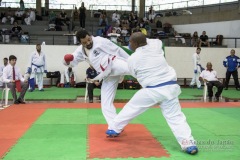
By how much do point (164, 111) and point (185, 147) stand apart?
593 millimetres

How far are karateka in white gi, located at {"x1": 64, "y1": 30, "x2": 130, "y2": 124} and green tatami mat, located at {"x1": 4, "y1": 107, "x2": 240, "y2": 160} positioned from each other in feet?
2.65

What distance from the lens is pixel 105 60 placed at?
5949 mm

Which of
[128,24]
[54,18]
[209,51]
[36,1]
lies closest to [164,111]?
[209,51]

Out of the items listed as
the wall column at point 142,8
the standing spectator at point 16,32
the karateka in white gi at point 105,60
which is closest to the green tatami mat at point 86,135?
the karateka in white gi at point 105,60

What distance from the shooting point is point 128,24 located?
74.3 ft

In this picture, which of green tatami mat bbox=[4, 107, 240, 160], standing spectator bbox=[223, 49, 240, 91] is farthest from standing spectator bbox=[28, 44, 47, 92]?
standing spectator bbox=[223, 49, 240, 91]

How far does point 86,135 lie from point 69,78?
1137 centimetres

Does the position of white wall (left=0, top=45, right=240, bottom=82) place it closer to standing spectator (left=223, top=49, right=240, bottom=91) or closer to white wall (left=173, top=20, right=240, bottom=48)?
white wall (left=173, top=20, right=240, bottom=48)

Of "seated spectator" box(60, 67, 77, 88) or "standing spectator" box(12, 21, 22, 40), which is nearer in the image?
"seated spectator" box(60, 67, 77, 88)

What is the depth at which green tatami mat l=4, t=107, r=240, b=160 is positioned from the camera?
506 cm

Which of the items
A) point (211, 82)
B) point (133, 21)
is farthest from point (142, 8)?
point (211, 82)

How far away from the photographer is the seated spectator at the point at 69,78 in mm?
17344

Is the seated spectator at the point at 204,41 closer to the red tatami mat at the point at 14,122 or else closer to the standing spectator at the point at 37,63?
the standing spectator at the point at 37,63

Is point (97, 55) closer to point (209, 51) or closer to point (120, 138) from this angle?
point (120, 138)
